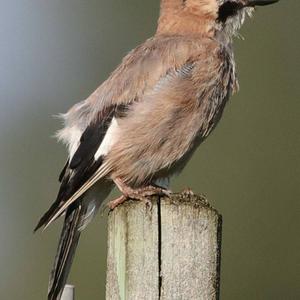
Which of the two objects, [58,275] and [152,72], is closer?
[58,275]

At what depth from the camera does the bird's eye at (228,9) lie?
24.4 feet

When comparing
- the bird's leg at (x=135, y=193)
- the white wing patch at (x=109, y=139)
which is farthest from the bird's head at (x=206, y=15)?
the bird's leg at (x=135, y=193)

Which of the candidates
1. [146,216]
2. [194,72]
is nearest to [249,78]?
[194,72]

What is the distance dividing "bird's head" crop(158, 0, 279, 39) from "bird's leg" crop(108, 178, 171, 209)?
1.14 meters

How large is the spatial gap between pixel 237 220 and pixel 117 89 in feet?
15.1

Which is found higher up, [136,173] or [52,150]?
[52,150]

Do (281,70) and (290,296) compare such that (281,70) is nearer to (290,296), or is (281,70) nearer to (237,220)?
(237,220)

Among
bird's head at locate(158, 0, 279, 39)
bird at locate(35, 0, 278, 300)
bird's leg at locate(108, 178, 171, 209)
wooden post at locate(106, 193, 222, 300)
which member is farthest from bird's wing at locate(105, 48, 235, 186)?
wooden post at locate(106, 193, 222, 300)

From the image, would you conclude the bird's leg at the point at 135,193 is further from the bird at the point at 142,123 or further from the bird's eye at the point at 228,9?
the bird's eye at the point at 228,9

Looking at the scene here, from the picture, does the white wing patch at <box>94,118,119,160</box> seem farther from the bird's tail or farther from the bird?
the bird's tail

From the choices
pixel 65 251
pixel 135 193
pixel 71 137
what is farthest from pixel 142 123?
pixel 65 251

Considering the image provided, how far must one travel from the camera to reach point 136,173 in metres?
6.72

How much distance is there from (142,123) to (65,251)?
0.80 metres

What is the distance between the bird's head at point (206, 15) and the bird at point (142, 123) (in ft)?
1.29
